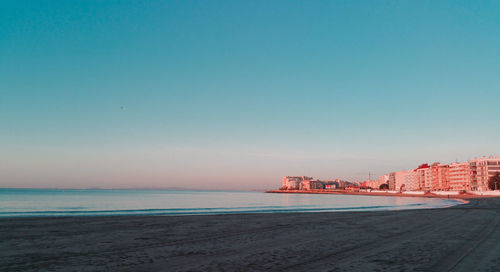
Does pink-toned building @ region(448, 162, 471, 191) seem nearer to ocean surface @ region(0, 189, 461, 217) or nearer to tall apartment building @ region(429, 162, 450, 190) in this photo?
tall apartment building @ region(429, 162, 450, 190)

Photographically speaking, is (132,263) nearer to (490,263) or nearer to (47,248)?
(47,248)

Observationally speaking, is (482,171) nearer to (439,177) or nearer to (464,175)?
(464,175)

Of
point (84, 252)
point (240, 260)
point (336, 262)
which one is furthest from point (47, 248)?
point (336, 262)

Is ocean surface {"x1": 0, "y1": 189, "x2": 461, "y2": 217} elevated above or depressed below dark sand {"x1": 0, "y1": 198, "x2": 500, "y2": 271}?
below

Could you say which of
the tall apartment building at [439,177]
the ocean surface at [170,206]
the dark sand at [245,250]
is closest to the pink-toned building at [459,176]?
the tall apartment building at [439,177]

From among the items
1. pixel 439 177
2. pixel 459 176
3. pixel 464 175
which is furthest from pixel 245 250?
pixel 439 177

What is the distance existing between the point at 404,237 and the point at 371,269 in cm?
678

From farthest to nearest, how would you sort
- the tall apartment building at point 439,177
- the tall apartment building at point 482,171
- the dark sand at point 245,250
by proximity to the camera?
1. the tall apartment building at point 439,177
2. the tall apartment building at point 482,171
3. the dark sand at point 245,250

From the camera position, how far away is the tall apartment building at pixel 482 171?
14088cm

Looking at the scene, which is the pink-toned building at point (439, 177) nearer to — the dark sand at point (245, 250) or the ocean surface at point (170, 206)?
the ocean surface at point (170, 206)

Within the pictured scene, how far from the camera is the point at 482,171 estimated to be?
475 ft

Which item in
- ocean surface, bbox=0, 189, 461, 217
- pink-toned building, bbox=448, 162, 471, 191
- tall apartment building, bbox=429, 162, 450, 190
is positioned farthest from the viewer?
tall apartment building, bbox=429, 162, 450, 190

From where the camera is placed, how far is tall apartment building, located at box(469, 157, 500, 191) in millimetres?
140875

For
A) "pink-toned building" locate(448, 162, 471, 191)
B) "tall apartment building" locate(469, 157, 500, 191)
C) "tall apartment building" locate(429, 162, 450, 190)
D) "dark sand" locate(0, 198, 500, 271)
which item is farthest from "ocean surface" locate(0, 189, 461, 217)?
"tall apartment building" locate(429, 162, 450, 190)
